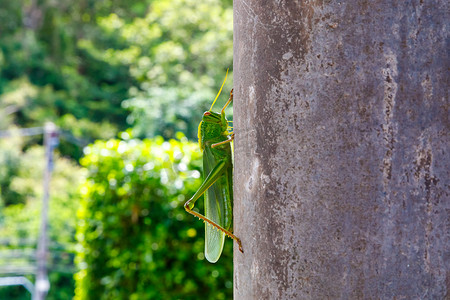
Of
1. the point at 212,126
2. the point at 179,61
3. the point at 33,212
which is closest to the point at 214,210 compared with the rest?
the point at 212,126

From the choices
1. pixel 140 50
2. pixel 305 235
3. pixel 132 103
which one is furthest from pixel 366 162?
pixel 140 50

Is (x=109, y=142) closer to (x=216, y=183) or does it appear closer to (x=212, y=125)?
(x=212, y=125)

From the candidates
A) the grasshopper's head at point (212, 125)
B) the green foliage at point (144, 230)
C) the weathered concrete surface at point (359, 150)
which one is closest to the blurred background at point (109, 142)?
the green foliage at point (144, 230)

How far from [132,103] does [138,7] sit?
37.8 ft

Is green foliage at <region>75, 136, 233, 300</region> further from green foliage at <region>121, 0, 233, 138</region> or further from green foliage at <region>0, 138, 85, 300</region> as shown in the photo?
green foliage at <region>121, 0, 233, 138</region>

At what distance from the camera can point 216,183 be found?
1.82m

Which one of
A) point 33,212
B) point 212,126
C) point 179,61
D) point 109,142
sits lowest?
point 212,126

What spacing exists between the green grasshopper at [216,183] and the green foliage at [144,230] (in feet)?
7.01

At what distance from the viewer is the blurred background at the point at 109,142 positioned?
4.12m

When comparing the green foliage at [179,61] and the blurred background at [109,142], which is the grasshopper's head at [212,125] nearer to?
the blurred background at [109,142]

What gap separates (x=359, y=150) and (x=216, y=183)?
0.89 meters

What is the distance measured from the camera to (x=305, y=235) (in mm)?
1051

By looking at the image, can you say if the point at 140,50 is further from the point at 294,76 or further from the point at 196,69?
the point at 294,76

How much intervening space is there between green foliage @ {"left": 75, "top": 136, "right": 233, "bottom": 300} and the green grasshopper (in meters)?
2.14
